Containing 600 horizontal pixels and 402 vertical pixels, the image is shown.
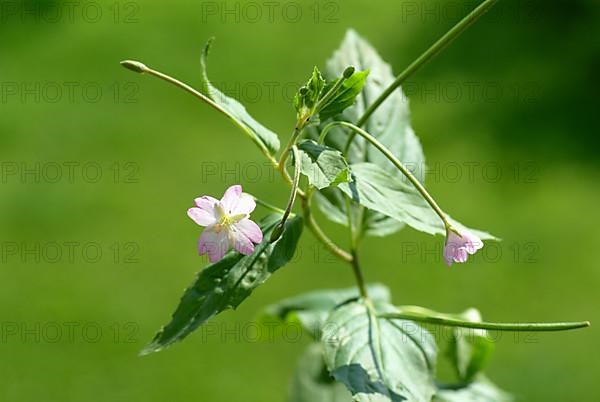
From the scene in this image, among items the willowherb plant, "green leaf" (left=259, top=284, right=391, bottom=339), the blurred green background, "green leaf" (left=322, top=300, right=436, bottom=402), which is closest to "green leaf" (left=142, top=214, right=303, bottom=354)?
the willowherb plant

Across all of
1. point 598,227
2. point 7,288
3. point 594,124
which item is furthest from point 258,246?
point 594,124

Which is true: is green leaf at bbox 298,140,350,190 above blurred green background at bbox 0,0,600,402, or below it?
above

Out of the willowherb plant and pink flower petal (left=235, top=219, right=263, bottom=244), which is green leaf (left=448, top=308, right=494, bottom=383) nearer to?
the willowherb plant

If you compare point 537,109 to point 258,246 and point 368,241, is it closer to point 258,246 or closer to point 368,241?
point 368,241

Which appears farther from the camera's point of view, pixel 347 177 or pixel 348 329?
pixel 348 329

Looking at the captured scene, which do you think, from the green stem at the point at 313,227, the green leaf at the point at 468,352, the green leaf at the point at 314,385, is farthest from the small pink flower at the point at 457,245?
the green leaf at the point at 314,385

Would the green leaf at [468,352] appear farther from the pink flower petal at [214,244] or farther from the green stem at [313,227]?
the pink flower petal at [214,244]
